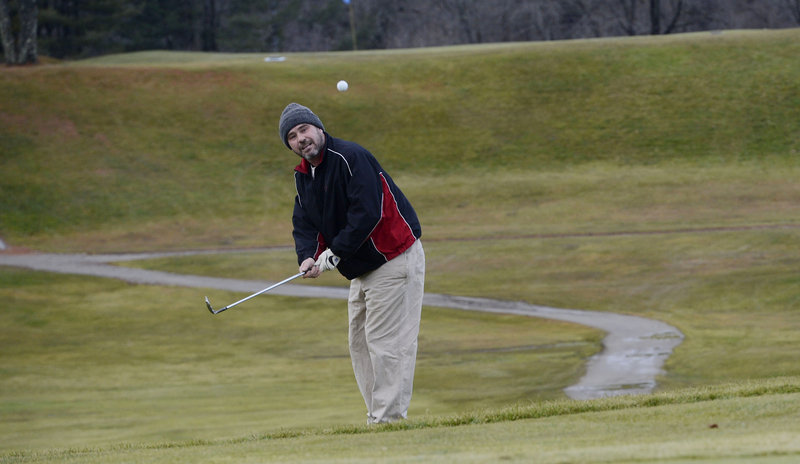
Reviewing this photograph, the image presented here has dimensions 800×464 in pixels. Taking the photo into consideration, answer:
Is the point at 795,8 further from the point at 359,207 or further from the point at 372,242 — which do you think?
the point at 359,207

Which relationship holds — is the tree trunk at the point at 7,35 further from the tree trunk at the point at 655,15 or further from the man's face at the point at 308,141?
the man's face at the point at 308,141

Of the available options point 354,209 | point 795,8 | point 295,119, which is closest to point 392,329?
point 354,209

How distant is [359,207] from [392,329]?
3.03 feet

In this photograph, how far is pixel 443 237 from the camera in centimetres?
3042

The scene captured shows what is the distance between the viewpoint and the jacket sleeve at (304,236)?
7695 mm

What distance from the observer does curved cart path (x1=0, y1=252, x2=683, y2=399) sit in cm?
1348

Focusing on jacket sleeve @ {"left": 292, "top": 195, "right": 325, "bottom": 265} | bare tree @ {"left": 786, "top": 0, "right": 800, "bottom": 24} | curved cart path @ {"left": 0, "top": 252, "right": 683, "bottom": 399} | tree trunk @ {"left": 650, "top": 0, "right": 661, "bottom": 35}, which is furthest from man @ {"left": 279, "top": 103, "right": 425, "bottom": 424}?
bare tree @ {"left": 786, "top": 0, "right": 800, "bottom": 24}

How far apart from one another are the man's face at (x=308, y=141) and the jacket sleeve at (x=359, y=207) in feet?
0.92

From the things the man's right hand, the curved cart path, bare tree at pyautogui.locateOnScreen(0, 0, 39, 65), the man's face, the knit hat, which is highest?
bare tree at pyautogui.locateOnScreen(0, 0, 39, 65)

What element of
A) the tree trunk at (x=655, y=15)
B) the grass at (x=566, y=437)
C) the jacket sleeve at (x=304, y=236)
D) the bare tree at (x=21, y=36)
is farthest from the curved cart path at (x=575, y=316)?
the tree trunk at (x=655, y=15)

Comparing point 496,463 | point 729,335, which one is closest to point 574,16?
point 729,335

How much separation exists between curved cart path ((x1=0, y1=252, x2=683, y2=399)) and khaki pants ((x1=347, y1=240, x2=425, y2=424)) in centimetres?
529

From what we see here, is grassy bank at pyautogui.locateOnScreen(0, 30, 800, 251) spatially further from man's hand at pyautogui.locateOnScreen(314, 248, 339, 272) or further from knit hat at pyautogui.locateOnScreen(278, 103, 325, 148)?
knit hat at pyautogui.locateOnScreen(278, 103, 325, 148)

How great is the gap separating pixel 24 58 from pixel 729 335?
3843cm
